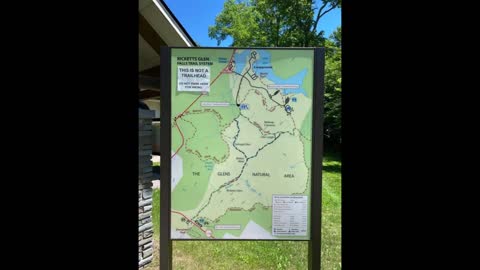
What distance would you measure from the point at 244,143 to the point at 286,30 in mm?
22389

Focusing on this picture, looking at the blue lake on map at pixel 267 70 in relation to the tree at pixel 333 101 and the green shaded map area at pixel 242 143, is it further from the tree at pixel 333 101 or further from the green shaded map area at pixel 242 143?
the tree at pixel 333 101

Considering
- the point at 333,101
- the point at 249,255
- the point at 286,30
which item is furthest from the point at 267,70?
the point at 286,30

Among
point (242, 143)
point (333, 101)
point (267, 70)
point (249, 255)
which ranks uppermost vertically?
point (333, 101)

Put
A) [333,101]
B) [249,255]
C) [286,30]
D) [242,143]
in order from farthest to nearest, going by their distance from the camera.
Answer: [286,30], [333,101], [249,255], [242,143]

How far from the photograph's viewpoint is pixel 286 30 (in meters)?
23.1

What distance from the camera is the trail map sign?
2.31 meters

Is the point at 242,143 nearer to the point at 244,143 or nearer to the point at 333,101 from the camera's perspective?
the point at 244,143

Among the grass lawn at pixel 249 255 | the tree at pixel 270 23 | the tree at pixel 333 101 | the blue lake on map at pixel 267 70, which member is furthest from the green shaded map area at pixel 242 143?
the tree at pixel 270 23
